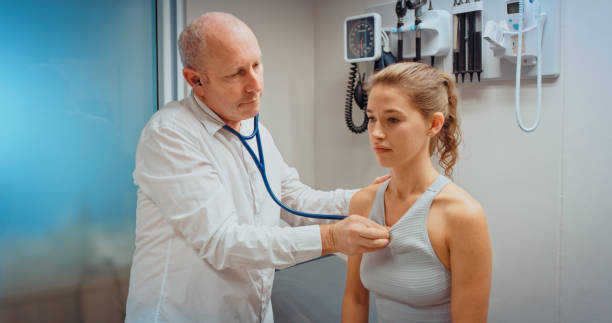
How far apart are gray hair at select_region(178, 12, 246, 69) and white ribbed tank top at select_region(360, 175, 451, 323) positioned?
26.9 inches

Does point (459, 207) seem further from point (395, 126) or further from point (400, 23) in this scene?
point (400, 23)

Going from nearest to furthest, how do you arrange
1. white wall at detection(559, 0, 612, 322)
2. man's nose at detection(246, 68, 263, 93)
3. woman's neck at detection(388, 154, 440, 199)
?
woman's neck at detection(388, 154, 440, 199)
man's nose at detection(246, 68, 263, 93)
white wall at detection(559, 0, 612, 322)

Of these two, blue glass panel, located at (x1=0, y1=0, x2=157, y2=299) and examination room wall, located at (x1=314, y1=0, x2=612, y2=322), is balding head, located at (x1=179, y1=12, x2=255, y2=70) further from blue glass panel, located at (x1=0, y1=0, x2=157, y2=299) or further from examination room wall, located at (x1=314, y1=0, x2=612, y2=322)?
examination room wall, located at (x1=314, y1=0, x2=612, y2=322)

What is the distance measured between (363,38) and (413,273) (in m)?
1.30

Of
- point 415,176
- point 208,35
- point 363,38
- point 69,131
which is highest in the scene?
point 363,38

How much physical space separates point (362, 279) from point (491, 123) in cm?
99

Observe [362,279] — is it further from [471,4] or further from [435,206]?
[471,4]

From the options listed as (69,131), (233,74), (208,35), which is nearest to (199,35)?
(208,35)

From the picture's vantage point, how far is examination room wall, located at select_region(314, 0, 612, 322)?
1.58 meters

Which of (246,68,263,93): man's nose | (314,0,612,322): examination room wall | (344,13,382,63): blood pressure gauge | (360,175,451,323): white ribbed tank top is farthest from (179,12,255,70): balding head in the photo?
(314,0,612,322): examination room wall

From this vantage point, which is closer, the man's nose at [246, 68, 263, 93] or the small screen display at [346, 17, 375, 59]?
the man's nose at [246, 68, 263, 93]

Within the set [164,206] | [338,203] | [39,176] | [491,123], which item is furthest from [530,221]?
[39,176]

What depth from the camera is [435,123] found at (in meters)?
1.12

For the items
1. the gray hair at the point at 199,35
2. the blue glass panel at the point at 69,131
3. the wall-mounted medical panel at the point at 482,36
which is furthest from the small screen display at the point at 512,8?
the blue glass panel at the point at 69,131
